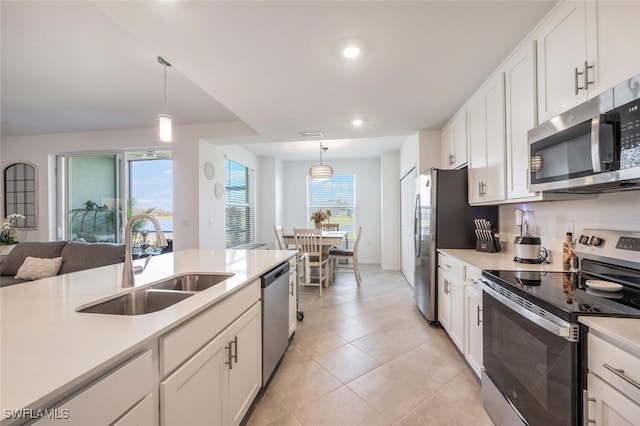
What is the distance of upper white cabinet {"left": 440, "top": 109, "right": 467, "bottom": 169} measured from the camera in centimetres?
288

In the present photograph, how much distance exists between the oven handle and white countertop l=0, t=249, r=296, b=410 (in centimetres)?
141

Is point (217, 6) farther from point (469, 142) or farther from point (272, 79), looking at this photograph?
point (469, 142)

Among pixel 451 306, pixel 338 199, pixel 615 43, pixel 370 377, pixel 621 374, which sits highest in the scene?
pixel 615 43

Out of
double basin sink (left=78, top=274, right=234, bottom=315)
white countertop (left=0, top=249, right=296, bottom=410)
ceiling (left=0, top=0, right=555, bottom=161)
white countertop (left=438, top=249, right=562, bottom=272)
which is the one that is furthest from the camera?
white countertop (left=438, top=249, right=562, bottom=272)

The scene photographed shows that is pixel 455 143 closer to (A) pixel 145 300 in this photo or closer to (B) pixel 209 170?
(A) pixel 145 300

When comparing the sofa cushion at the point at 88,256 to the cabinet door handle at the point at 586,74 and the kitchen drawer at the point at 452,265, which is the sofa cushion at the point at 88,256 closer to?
the kitchen drawer at the point at 452,265

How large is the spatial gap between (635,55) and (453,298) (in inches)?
75.9

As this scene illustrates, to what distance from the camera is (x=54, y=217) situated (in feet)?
15.3

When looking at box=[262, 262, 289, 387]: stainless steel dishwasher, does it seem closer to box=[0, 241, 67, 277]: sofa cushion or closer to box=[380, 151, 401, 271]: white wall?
box=[0, 241, 67, 277]: sofa cushion

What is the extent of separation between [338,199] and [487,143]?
4.62m

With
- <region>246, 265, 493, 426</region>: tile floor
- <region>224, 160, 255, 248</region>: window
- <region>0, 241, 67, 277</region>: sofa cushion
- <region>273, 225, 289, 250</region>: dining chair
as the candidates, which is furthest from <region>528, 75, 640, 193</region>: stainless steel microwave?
<region>0, 241, 67, 277</region>: sofa cushion

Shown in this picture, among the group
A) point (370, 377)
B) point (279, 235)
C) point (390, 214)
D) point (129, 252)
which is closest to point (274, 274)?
point (129, 252)

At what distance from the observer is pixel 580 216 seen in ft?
5.73

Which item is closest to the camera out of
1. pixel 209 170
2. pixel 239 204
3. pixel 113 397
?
pixel 113 397
